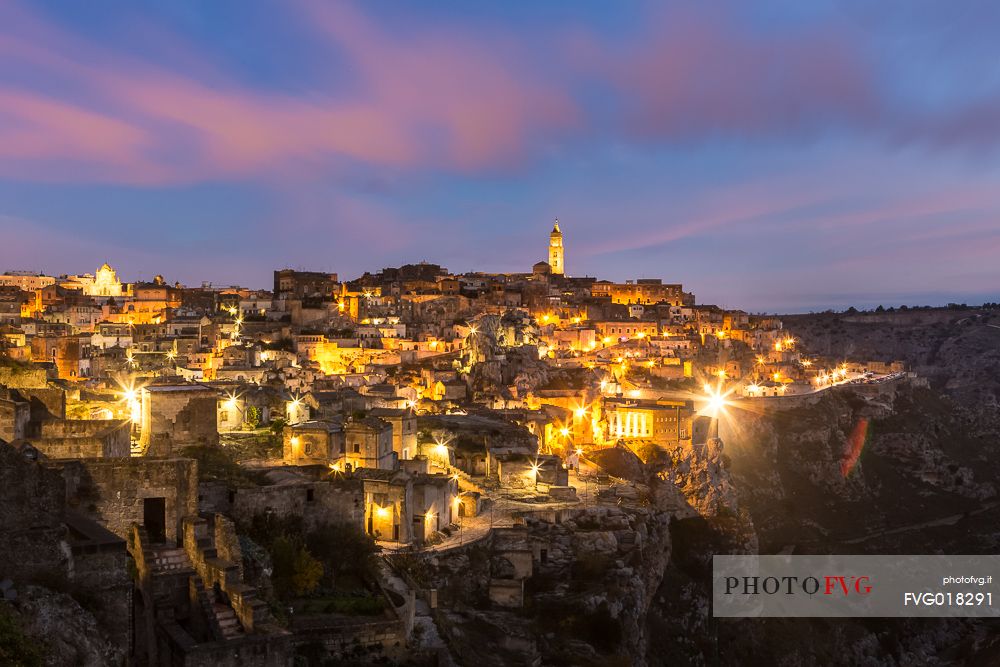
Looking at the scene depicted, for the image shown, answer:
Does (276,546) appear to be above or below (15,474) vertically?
below

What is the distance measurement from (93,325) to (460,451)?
40.5 metres

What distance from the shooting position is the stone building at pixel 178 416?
73.4 feet

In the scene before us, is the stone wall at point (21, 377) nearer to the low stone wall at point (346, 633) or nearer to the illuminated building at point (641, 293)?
the low stone wall at point (346, 633)

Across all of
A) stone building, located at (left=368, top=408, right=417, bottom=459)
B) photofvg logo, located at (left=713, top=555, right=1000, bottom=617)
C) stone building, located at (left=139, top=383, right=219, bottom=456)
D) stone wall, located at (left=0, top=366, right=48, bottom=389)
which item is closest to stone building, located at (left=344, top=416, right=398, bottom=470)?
stone building, located at (left=368, top=408, right=417, bottom=459)

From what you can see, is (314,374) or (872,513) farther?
(872,513)

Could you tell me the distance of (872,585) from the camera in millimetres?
48219

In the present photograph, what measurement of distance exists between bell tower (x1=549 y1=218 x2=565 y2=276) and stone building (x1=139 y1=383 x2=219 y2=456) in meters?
92.2

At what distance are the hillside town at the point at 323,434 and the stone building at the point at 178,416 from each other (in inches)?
2.7

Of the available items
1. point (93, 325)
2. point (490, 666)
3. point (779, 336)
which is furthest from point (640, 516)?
point (779, 336)

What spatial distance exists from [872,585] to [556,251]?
7367 centimetres

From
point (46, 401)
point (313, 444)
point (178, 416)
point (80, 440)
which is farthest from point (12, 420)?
point (313, 444)

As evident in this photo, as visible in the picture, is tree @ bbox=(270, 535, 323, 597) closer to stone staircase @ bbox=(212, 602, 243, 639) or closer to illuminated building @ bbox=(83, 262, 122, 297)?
stone staircase @ bbox=(212, 602, 243, 639)

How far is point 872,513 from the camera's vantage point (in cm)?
5600

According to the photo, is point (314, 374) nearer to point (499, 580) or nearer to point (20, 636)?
point (499, 580)
